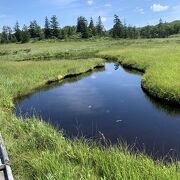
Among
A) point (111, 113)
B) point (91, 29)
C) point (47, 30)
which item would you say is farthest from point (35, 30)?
point (111, 113)

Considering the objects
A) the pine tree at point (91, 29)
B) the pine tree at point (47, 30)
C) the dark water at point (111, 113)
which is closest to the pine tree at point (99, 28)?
the pine tree at point (91, 29)

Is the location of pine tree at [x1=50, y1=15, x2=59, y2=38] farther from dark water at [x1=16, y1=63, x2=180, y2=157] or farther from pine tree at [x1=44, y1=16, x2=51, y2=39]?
dark water at [x1=16, y1=63, x2=180, y2=157]

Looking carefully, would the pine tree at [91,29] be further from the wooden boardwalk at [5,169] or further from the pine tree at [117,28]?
the wooden boardwalk at [5,169]

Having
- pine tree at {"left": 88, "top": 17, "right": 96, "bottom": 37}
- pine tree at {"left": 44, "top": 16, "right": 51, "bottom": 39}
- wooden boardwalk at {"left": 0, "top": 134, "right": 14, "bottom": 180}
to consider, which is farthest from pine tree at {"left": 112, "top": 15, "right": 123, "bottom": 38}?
wooden boardwalk at {"left": 0, "top": 134, "right": 14, "bottom": 180}

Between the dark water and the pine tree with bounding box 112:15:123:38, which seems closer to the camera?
the dark water

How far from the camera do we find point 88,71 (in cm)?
3988

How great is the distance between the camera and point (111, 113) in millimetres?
18781

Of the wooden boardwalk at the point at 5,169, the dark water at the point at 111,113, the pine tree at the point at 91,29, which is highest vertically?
the pine tree at the point at 91,29

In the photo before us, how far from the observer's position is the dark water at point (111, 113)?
14141 millimetres

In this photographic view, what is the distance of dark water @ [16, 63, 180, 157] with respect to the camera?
46.4 ft

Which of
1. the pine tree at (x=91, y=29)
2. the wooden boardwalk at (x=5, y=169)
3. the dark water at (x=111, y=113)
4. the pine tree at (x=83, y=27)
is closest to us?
the wooden boardwalk at (x=5, y=169)

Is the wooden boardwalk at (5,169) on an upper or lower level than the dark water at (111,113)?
upper

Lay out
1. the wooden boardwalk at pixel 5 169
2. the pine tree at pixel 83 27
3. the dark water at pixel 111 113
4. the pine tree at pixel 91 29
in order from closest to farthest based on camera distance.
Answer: the wooden boardwalk at pixel 5 169, the dark water at pixel 111 113, the pine tree at pixel 83 27, the pine tree at pixel 91 29

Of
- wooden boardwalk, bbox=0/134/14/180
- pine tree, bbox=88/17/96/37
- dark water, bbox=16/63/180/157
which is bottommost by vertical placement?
dark water, bbox=16/63/180/157
